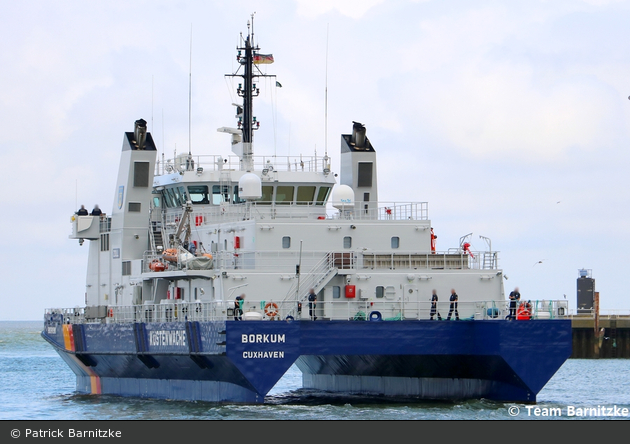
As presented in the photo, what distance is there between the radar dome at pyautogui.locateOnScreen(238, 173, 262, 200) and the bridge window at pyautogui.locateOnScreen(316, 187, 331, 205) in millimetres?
3650

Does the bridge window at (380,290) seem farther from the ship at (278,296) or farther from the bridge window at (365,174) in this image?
the bridge window at (365,174)

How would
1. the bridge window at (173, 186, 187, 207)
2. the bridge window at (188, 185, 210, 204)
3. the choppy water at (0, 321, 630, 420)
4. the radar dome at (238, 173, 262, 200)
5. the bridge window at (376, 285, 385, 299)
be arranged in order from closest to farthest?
the choppy water at (0, 321, 630, 420), the bridge window at (376, 285, 385, 299), the radar dome at (238, 173, 262, 200), the bridge window at (188, 185, 210, 204), the bridge window at (173, 186, 187, 207)

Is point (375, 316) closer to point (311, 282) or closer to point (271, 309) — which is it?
point (311, 282)

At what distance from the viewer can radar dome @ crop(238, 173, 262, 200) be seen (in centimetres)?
3484

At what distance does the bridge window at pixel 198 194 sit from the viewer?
37.8 m

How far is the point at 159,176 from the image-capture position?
131ft

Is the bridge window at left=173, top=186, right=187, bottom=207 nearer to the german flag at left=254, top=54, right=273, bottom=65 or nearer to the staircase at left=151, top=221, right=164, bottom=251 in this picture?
the staircase at left=151, top=221, right=164, bottom=251

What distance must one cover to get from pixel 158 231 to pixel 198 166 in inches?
104

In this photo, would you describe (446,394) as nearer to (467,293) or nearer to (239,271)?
(467,293)

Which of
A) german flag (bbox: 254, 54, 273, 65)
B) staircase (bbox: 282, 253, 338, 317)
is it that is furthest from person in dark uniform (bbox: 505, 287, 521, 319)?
german flag (bbox: 254, 54, 273, 65)

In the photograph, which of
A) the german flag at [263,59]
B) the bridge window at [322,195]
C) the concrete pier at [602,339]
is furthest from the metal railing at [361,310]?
the concrete pier at [602,339]

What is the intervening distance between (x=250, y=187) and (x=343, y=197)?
2.85 m
